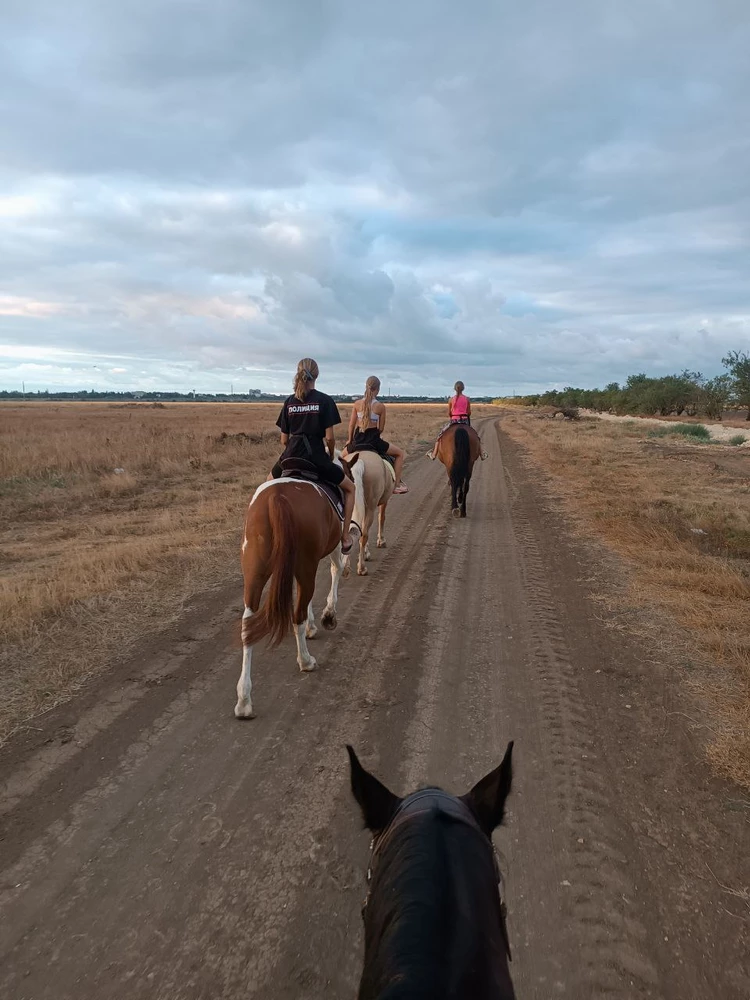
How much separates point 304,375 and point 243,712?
9.80 feet

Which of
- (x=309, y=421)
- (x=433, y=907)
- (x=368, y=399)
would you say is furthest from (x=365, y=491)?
(x=433, y=907)

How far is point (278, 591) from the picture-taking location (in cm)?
418

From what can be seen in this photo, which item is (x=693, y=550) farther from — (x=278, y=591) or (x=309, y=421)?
(x=278, y=591)

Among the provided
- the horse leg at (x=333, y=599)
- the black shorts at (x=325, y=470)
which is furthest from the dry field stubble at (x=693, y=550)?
the black shorts at (x=325, y=470)

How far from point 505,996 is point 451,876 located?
0.72ft

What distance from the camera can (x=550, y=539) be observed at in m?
9.29

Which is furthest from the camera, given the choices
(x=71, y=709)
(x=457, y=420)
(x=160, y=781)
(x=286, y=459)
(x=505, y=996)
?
(x=457, y=420)

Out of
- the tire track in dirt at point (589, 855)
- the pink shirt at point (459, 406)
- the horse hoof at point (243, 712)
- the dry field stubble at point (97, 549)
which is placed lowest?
the tire track in dirt at point (589, 855)

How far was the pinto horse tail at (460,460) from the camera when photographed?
11.1 m

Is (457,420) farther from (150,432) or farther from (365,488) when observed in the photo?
(150,432)

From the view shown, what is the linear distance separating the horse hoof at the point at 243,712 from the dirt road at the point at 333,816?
3.1 inches

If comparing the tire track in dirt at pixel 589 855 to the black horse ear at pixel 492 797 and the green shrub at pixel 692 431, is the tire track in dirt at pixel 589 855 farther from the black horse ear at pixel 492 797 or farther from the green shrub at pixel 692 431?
the green shrub at pixel 692 431

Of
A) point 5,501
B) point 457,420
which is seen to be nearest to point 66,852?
point 457,420

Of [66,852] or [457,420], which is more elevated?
[457,420]
